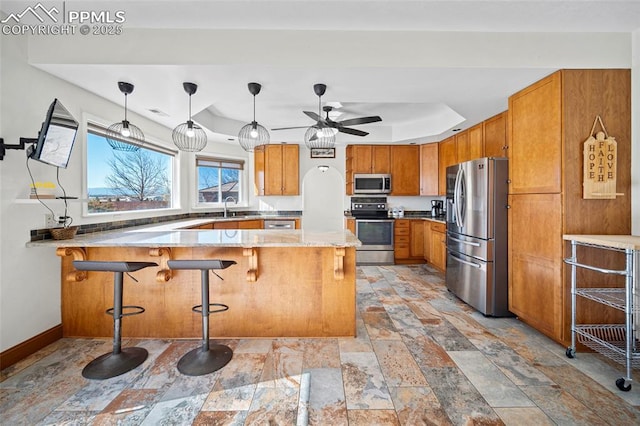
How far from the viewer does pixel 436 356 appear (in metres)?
2.25

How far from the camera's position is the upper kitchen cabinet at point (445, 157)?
15.7 feet

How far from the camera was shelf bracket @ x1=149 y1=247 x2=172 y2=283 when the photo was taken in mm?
2416

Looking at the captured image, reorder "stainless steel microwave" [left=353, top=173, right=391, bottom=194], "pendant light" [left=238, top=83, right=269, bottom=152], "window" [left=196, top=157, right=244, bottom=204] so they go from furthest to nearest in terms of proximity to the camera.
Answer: "stainless steel microwave" [left=353, top=173, right=391, bottom=194]
"window" [left=196, top=157, right=244, bottom=204]
"pendant light" [left=238, top=83, right=269, bottom=152]

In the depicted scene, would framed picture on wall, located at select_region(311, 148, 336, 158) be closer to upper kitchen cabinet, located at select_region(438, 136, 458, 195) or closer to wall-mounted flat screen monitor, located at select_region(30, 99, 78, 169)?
upper kitchen cabinet, located at select_region(438, 136, 458, 195)

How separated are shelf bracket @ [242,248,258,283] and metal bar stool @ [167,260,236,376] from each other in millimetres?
236

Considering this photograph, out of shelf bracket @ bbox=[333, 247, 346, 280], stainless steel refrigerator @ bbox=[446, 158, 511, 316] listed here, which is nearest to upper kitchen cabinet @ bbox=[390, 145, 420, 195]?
stainless steel refrigerator @ bbox=[446, 158, 511, 316]

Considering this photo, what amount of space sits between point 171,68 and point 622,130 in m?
3.85

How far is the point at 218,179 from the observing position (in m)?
5.46

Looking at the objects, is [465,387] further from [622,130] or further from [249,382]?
[622,130]

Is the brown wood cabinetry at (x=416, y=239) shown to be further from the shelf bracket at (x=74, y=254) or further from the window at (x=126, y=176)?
the shelf bracket at (x=74, y=254)

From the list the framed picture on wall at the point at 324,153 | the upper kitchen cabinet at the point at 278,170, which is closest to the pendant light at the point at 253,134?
the upper kitchen cabinet at the point at 278,170

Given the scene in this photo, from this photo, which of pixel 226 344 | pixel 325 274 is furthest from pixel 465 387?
pixel 226 344

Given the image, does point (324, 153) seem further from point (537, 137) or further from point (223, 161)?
point (537, 137)

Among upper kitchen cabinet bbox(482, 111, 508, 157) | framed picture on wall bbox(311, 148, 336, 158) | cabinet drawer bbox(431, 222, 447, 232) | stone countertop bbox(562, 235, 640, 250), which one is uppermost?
framed picture on wall bbox(311, 148, 336, 158)
